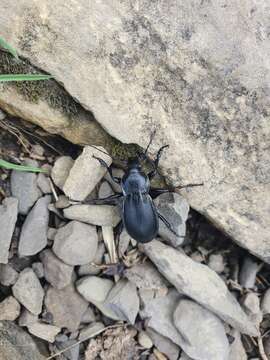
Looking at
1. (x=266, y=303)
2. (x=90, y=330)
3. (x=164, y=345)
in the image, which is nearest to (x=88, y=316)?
(x=90, y=330)

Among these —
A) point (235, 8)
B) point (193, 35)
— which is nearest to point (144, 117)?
point (193, 35)

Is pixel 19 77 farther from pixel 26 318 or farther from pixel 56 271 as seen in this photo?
pixel 26 318

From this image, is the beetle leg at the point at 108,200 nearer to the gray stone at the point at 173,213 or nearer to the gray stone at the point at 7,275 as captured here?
the gray stone at the point at 173,213

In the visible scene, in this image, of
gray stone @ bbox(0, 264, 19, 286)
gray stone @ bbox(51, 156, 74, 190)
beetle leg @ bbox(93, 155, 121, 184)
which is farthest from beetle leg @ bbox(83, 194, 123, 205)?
gray stone @ bbox(0, 264, 19, 286)

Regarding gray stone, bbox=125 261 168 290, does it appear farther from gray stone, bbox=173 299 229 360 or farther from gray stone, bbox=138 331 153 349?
gray stone, bbox=138 331 153 349

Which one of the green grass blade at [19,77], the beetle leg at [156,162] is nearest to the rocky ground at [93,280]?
the beetle leg at [156,162]

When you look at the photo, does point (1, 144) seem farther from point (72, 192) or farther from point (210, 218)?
point (210, 218)
